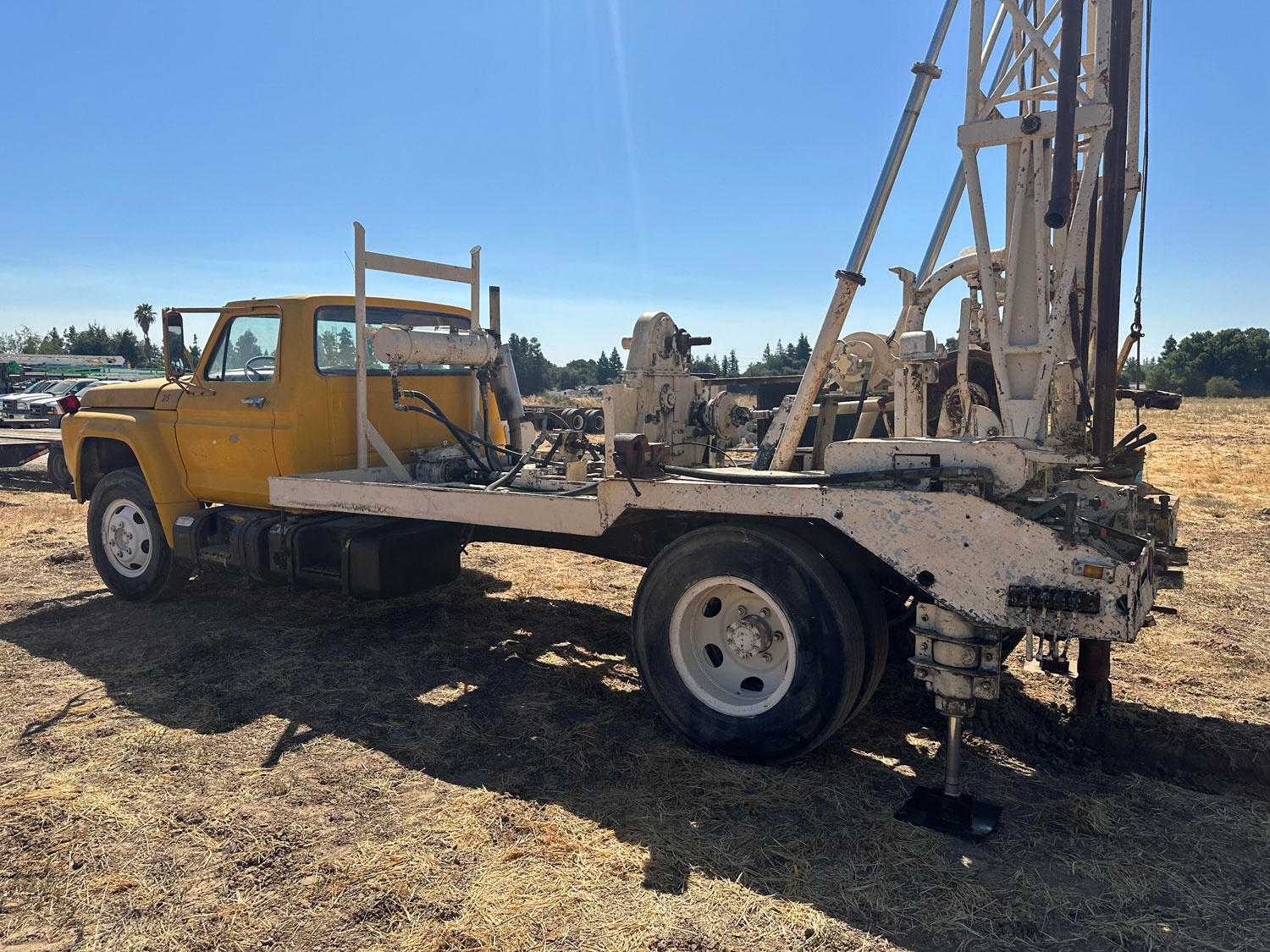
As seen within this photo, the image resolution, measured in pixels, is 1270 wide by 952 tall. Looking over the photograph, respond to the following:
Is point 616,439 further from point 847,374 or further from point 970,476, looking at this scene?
point 847,374

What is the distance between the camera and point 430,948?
280 cm

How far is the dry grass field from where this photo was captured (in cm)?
293

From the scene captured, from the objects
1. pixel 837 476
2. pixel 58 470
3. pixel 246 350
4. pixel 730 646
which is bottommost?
pixel 730 646

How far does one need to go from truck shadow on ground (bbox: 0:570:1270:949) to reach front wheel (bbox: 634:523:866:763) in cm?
19

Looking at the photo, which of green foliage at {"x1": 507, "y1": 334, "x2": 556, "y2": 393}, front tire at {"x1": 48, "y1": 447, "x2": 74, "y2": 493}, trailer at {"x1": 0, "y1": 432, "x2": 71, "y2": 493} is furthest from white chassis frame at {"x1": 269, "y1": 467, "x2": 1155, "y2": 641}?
green foliage at {"x1": 507, "y1": 334, "x2": 556, "y2": 393}

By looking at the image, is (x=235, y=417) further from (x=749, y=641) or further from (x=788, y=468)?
(x=749, y=641)

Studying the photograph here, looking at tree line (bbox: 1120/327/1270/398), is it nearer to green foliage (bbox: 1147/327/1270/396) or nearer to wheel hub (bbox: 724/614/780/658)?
green foliage (bbox: 1147/327/1270/396)

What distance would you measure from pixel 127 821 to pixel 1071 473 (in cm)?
446

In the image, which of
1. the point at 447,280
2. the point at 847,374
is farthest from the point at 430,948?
the point at 847,374

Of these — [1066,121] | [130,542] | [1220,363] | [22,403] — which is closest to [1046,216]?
[1066,121]

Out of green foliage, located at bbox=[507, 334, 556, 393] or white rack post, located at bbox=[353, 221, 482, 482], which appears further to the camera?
green foliage, located at bbox=[507, 334, 556, 393]

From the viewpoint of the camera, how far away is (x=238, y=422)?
21.0 ft

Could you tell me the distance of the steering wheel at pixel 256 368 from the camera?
640 cm

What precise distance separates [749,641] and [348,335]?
399 centimetres
